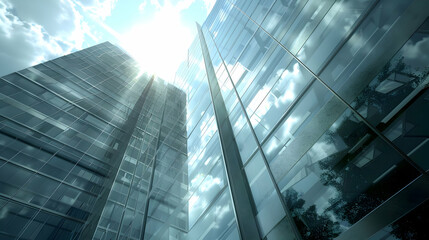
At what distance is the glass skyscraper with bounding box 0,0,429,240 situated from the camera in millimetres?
2676

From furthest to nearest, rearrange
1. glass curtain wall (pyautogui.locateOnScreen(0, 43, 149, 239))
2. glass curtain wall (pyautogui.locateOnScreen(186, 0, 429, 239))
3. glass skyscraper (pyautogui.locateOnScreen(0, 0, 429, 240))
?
glass curtain wall (pyautogui.locateOnScreen(0, 43, 149, 239)) → glass skyscraper (pyautogui.locateOnScreen(0, 0, 429, 240)) → glass curtain wall (pyautogui.locateOnScreen(186, 0, 429, 239))

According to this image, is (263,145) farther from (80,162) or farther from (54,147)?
(54,147)

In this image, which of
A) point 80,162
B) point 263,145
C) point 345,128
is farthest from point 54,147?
point 345,128

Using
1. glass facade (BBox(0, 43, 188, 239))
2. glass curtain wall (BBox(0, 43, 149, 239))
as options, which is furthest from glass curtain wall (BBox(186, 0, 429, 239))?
glass curtain wall (BBox(0, 43, 149, 239))

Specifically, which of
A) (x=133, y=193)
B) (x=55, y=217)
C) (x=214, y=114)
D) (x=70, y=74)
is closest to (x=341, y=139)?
(x=214, y=114)

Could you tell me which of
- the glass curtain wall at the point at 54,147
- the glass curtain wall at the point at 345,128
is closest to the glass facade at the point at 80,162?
the glass curtain wall at the point at 54,147

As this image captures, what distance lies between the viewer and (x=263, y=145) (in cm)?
508

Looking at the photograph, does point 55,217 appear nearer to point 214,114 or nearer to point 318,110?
point 214,114

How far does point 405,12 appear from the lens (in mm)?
3100

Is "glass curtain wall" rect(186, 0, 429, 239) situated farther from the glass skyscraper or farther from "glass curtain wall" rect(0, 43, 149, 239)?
"glass curtain wall" rect(0, 43, 149, 239)

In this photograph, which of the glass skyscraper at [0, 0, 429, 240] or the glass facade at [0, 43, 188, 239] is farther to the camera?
the glass facade at [0, 43, 188, 239]

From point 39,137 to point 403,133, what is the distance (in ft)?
44.1

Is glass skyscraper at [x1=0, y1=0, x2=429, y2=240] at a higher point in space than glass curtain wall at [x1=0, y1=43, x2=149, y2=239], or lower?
higher

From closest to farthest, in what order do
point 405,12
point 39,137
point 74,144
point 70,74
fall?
point 405,12, point 39,137, point 74,144, point 70,74
